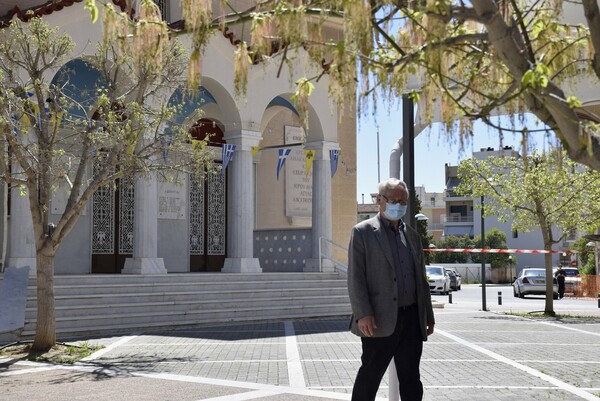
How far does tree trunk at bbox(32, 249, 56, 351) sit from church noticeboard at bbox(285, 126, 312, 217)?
1361 centimetres

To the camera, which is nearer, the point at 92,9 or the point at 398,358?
the point at 92,9

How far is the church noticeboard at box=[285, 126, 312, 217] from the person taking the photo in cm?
2620

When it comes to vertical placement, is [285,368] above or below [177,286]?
below

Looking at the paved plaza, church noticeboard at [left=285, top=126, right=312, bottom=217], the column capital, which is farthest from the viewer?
church noticeboard at [left=285, top=126, right=312, bottom=217]

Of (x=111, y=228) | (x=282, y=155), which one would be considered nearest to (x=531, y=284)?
(x=282, y=155)

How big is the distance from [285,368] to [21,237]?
7.89 m

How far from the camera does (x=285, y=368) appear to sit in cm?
1117

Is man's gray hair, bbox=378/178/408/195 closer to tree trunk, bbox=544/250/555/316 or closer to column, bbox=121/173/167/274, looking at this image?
column, bbox=121/173/167/274

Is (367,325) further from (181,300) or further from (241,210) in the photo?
(241,210)

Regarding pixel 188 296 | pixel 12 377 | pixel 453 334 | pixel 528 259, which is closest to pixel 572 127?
pixel 12 377

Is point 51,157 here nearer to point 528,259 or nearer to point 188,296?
point 188,296

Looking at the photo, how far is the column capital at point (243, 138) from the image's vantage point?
21416mm

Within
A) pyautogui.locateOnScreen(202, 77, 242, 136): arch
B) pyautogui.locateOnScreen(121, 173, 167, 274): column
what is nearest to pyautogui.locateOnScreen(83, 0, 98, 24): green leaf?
pyautogui.locateOnScreen(121, 173, 167, 274): column

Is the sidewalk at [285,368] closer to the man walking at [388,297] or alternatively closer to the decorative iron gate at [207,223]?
the man walking at [388,297]
